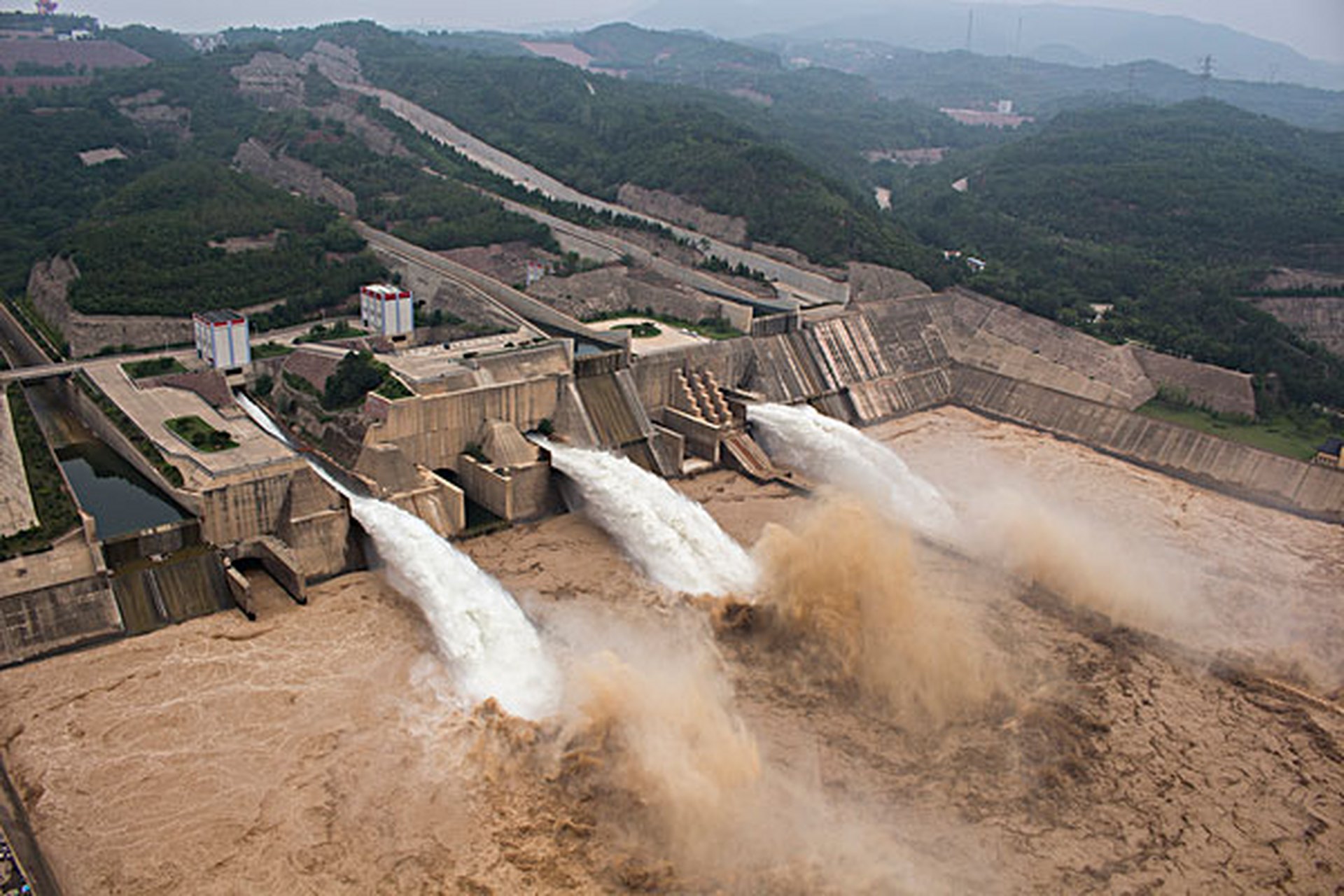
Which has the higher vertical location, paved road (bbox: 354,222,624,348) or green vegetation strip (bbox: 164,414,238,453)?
paved road (bbox: 354,222,624,348)

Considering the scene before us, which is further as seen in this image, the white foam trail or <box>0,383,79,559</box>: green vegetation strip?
<box>0,383,79,559</box>: green vegetation strip

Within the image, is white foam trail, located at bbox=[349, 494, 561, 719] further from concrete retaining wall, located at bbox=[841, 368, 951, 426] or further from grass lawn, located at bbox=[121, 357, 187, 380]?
concrete retaining wall, located at bbox=[841, 368, 951, 426]

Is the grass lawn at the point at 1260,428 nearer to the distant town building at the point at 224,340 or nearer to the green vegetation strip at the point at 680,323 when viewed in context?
the green vegetation strip at the point at 680,323

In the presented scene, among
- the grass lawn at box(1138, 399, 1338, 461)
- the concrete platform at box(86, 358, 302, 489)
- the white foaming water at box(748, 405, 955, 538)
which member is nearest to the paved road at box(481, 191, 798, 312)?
the white foaming water at box(748, 405, 955, 538)

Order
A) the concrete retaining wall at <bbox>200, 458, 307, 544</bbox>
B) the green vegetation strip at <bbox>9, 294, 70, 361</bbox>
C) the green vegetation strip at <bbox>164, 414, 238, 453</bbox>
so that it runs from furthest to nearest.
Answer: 1. the green vegetation strip at <bbox>9, 294, 70, 361</bbox>
2. the green vegetation strip at <bbox>164, 414, 238, 453</bbox>
3. the concrete retaining wall at <bbox>200, 458, 307, 544</bbox>

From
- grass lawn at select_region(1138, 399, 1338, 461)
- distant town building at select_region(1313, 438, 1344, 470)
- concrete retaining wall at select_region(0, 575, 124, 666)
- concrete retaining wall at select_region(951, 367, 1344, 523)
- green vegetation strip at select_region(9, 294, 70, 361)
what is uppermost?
green vegetation strip at select_region(9, 294, 70, 361)

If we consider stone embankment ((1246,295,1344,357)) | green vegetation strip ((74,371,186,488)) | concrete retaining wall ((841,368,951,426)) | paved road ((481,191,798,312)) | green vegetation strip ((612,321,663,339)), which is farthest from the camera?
stone embankment ((1246,295,1344,357))

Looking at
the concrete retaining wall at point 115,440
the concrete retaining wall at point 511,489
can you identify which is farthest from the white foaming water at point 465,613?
the concrete retaining wall at point 115,440
